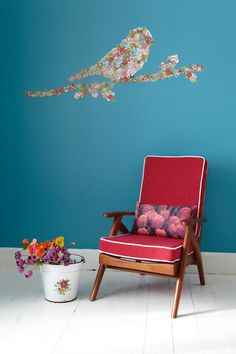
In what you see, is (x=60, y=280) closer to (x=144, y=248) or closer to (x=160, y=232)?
(x=144, y=248)

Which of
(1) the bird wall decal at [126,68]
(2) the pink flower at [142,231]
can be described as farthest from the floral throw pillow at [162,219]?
(1) the bird wall decal at [126,68]

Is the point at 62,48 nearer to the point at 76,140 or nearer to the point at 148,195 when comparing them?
the point at 76,140

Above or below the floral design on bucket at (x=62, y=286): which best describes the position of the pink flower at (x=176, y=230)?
above

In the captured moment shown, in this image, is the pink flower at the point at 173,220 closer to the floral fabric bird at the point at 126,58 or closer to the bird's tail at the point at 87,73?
the floral fabric bird at the point at 126,58

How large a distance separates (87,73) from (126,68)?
312 millimetres

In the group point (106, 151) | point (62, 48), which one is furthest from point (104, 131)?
point (62, 48)

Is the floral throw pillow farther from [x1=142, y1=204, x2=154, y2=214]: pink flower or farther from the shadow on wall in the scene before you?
the shadow on wall

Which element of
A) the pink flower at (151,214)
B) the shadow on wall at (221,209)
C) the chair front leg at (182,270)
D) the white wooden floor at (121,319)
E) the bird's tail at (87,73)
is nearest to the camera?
the white wooden floor at (121,319)

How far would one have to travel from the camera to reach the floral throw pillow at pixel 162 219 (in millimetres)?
2875

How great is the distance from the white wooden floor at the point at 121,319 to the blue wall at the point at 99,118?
60cm

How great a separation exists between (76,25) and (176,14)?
79 cm

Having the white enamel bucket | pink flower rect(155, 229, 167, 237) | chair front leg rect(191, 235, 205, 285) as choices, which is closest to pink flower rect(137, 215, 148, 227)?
pink flower rect(155, 229, 167, 237)

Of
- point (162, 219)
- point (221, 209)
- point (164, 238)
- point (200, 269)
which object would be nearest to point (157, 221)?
point (162, 219)

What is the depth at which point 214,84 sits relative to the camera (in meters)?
3.36
